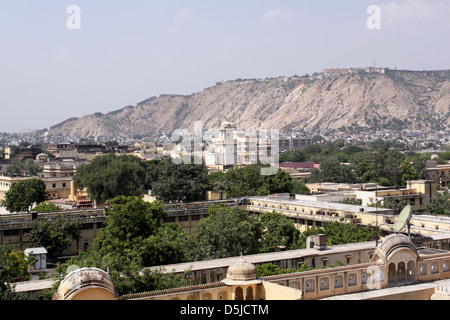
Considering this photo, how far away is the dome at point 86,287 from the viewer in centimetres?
1334

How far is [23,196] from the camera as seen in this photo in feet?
165

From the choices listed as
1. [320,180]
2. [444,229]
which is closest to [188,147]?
[320,180]

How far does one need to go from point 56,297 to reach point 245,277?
15.1ft

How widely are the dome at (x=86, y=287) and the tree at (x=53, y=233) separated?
18.1 metres

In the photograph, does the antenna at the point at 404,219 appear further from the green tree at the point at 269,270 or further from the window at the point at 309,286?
the window at the point at 309,286

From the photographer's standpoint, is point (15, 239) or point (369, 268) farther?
point (15, 239)

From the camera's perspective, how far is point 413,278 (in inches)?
752

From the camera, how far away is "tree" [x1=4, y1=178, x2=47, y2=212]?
4969 cm

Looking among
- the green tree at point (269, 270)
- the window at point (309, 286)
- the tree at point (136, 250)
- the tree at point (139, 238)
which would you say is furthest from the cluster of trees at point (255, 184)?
Answer: the window at point (309, 286)

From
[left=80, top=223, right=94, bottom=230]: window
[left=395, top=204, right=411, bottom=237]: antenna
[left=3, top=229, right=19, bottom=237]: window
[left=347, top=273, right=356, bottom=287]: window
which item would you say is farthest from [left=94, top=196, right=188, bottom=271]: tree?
[left=395, top=204, right=411, bottom=237]: antenna

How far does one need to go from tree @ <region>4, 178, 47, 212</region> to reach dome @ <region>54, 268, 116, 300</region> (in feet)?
122

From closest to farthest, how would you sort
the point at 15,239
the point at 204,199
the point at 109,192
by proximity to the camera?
the point at 15,239 < the point at 204,199 < the point at 109,192
